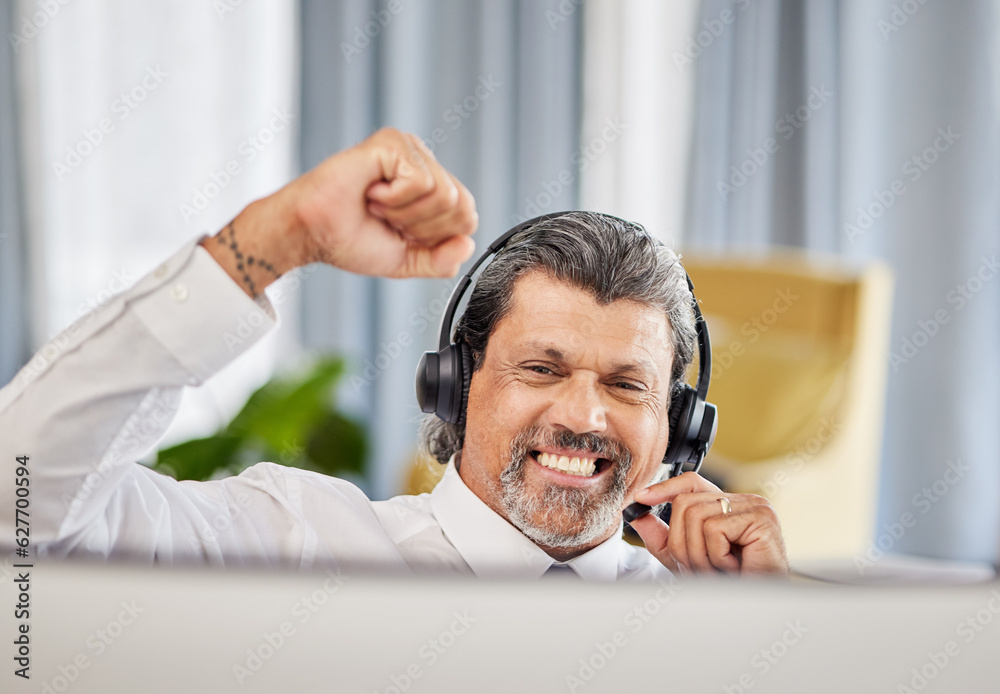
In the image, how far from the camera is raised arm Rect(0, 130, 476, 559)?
→ 37 centimetres

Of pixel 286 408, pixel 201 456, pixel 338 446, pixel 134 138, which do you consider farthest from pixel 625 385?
pixel 134 138

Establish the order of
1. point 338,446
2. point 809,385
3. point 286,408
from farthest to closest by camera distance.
→ point 338,446, point 286,408, point 809,385

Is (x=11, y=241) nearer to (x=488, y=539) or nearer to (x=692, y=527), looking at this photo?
(x=488, y=539)

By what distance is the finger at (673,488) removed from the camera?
0.43 metres

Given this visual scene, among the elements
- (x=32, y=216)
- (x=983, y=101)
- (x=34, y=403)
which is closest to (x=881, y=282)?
(x=983, y=101)

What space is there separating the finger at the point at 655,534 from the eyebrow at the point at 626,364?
3.0 inches

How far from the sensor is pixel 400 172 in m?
0.37

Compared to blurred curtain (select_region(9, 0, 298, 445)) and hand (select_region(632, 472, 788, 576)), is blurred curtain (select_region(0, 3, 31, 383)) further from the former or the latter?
hand (select_region(632, 472, 788, 576))

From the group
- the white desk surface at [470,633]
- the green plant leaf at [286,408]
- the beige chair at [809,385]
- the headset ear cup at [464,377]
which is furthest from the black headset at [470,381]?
the green plant leaf at [286,408]

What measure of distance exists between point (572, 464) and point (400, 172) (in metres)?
0.18

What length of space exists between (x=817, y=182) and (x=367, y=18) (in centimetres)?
128

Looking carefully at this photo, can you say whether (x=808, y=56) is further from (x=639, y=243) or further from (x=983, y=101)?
(x=639, y=243)

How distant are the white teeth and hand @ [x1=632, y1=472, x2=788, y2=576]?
0.11 feet

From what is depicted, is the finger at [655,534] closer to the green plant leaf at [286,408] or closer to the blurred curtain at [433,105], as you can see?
the blurred curtain at [433,105]
